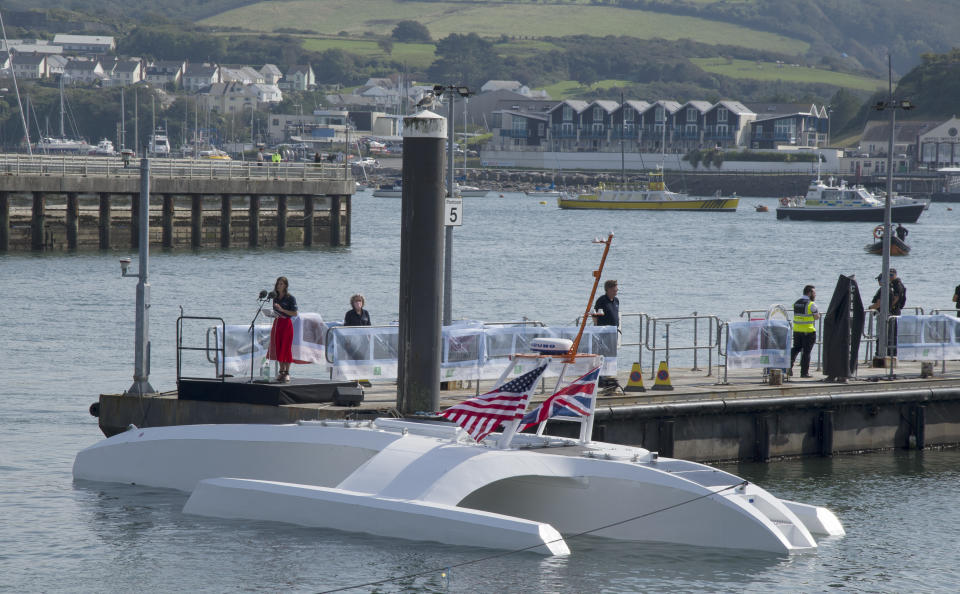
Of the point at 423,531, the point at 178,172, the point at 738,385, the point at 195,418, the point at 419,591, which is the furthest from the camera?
the point at 178,172

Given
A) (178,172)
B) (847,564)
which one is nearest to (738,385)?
(847,564)

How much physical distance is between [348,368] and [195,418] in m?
2.26

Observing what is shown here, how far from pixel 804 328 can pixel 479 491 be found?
26.9 feet

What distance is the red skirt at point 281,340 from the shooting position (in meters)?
19.1

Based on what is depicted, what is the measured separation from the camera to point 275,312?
750 inches

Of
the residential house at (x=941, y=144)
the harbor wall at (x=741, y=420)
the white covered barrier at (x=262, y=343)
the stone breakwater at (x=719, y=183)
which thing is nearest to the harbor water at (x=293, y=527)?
the harbor wall at (x=741, y=420)

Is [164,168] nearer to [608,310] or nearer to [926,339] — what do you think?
[608,310]

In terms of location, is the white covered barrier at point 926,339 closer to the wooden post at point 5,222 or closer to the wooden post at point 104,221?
the wooden post at point 5,222

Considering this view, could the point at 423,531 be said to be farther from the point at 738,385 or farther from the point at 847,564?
the point at 738,385

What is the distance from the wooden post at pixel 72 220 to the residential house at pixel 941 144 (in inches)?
5759

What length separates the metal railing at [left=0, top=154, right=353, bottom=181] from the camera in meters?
62.5

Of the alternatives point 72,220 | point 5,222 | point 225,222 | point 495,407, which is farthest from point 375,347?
point 225,222

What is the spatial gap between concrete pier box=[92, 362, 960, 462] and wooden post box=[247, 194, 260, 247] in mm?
49165

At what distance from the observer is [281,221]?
236ft
